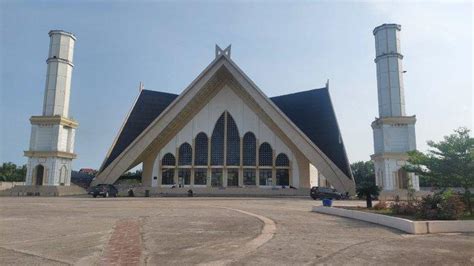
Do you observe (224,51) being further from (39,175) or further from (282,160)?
(39,175)

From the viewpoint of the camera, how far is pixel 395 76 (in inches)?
1410

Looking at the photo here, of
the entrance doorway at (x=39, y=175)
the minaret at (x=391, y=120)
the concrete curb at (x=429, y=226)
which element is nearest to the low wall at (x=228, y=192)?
the entrance doorway at (x=39, y=175)

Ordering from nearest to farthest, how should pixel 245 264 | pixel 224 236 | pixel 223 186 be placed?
1. pixel 245 264
2. pixel 224 236
3. pixel 223 186

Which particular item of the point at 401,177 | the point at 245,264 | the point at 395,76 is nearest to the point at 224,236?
the point at 245,264

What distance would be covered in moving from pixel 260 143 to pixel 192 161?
7703mm

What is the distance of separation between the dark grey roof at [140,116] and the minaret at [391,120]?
2486cm

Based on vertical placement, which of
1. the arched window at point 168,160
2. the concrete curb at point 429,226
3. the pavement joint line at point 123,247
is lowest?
the pavement joint line at point 123,247

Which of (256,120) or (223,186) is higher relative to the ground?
(256,120)

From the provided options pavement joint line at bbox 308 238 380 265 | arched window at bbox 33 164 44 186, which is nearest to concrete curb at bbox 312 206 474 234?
pavement joint line at bbox 308 238 380 265

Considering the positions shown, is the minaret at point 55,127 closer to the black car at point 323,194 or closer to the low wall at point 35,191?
the low wall at point 35,191

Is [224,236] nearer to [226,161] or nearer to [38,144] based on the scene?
[226,161]

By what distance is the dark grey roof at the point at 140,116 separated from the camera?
3975 centimetres

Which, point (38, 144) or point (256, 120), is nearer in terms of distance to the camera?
point (38, 144)

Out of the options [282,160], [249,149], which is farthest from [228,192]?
[282,160]
